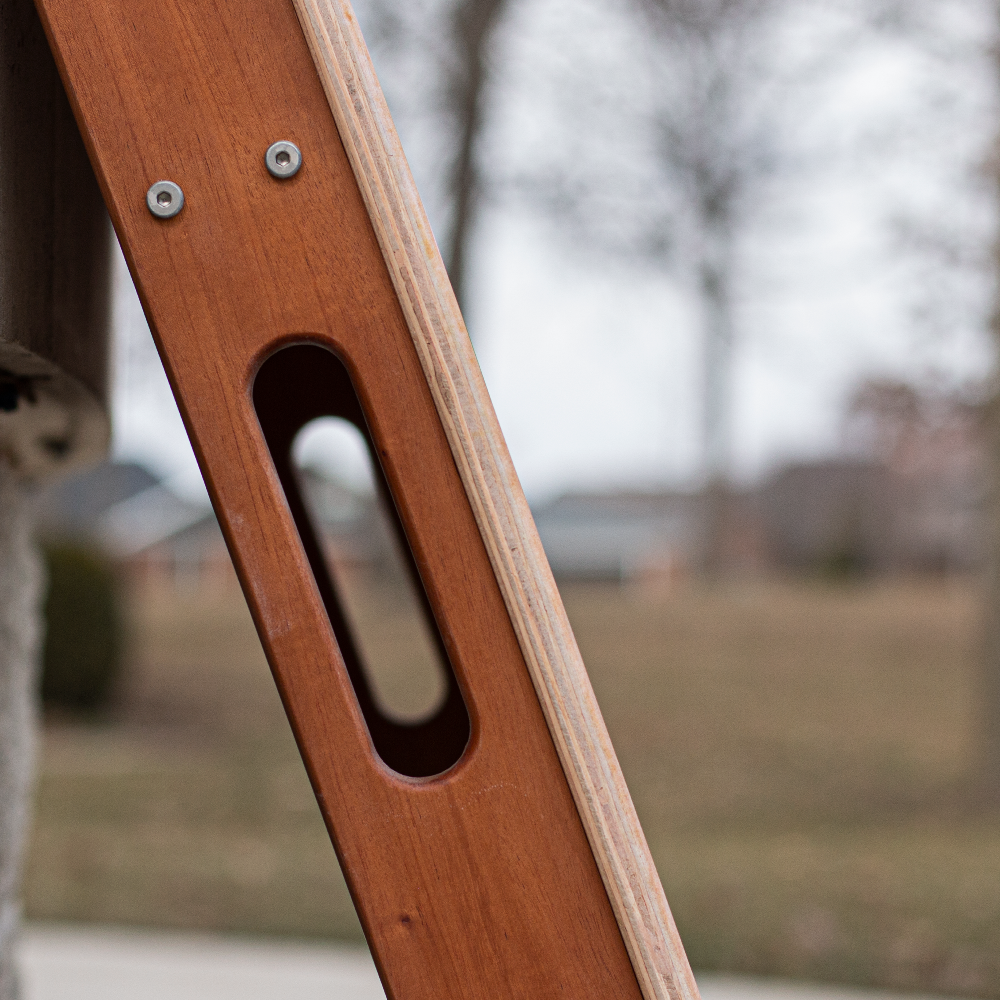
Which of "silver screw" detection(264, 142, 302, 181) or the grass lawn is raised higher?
the grass lawn

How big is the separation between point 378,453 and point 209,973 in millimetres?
2996

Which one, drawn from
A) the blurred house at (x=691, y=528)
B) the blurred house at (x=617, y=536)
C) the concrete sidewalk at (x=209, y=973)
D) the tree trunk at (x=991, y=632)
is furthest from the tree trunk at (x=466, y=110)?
the blurred house at (x=617, y=536)

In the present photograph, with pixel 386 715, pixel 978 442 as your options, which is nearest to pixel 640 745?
pixel 978 442

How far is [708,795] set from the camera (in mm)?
7480

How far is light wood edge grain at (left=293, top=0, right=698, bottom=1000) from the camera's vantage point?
2.69 ft

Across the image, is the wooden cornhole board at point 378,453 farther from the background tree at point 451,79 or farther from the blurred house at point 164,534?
the blurred house at point 164,534

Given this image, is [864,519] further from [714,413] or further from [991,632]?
[991,632]

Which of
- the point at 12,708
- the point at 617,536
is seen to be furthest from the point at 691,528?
the point at 12,708

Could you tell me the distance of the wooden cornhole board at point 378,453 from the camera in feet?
2.70

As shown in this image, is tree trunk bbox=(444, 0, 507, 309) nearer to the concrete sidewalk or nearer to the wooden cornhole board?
the concrete sidewalk

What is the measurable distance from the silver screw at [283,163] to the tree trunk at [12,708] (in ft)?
2.37

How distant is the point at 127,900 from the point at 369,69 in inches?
172

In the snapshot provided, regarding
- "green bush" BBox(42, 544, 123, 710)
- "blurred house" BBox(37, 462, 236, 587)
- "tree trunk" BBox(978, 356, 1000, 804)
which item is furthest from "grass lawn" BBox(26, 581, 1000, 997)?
"blurred house" BBox(37, 462, 236, 587)

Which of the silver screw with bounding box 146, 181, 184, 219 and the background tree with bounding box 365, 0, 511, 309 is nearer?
the silver screw with bounding box 146, 181, 184, 219
